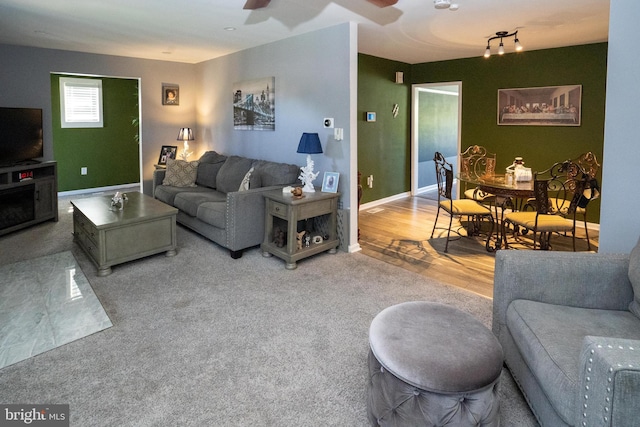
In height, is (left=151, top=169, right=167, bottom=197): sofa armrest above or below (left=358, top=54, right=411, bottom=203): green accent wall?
below

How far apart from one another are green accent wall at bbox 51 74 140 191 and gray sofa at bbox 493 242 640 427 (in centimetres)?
758

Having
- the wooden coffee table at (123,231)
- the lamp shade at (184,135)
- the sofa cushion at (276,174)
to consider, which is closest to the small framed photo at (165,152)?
the lamp shade at (184,135)

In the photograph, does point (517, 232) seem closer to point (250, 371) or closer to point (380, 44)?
point (380, 44)

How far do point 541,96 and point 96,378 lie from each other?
5.96 m

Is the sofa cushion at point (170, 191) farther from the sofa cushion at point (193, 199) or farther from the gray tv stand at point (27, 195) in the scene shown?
the gray tv stand at point (27, 195)

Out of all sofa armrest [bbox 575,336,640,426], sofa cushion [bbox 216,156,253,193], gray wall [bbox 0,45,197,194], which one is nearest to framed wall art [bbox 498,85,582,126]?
sofa cushion [bbox 216,156,253,193]

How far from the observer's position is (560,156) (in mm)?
5625

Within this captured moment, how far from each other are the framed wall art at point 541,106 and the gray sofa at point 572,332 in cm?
411

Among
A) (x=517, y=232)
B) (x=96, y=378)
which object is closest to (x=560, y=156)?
(x=517, y=232)

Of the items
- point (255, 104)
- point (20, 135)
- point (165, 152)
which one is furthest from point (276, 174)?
point (20, 135)

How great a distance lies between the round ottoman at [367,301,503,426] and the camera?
1552 millimetres

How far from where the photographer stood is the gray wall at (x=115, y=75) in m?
5.43

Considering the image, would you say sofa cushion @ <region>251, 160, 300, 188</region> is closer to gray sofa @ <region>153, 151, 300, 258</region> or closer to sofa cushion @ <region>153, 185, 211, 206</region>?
gray sofa @ <region>153, 151, 300, 258</region>

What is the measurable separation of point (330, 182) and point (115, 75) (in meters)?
4.03
